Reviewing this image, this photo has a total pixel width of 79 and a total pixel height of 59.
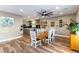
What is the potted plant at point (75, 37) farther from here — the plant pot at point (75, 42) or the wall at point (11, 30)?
the wall at point (11, 30)

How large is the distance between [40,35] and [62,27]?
5.06m

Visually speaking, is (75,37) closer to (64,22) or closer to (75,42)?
(75,42)

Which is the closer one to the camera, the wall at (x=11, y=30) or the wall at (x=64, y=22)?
the wall at (x=11, y=30)

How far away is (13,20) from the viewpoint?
8445mm

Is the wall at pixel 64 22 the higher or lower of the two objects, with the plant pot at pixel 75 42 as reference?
higher

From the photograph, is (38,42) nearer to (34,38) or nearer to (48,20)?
(34,38)

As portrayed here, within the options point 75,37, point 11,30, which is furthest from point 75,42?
point 11,30

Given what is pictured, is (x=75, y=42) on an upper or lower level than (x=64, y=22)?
lower

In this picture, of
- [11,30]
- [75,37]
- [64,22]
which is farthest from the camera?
[64,22]

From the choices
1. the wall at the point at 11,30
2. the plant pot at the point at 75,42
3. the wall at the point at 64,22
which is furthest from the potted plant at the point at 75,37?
the wall at the point at 11,30

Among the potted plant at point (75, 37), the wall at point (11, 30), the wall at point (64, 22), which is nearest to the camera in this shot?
the potted plant at point (75, 37)

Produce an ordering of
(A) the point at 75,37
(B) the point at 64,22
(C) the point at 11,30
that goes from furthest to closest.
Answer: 1. (B) the point at 64,22
2. (C) the point at 11,30
3. (A) the point at 75,37
